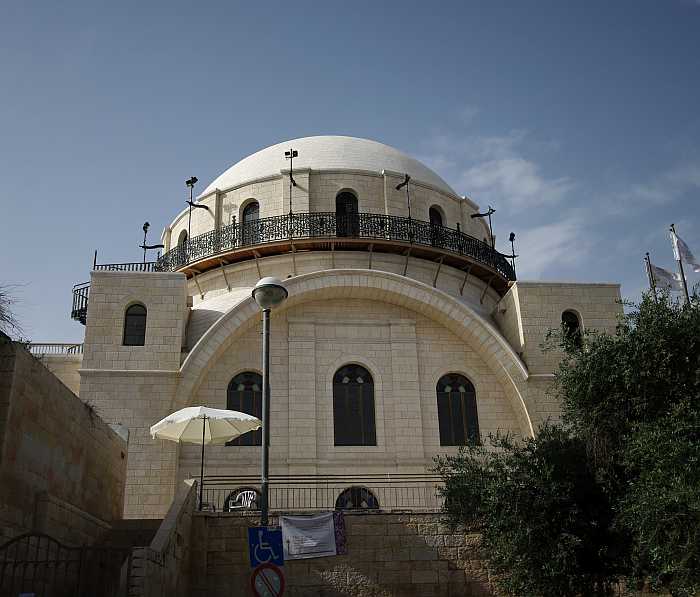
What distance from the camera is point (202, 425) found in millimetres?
15148

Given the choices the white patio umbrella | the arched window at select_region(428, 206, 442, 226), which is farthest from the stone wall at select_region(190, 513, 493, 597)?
the arched window at select_region(428, 206, 442, 226)

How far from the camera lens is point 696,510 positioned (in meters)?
10.8

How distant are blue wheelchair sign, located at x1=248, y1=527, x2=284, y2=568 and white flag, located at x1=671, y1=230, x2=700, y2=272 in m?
16.5

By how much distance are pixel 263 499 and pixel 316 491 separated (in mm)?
7876

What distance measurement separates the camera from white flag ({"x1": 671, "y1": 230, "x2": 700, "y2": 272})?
22.2m

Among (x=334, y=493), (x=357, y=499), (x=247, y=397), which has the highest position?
(x=247, y=397)

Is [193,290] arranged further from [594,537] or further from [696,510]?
[696,510]

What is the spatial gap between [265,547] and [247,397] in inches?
387

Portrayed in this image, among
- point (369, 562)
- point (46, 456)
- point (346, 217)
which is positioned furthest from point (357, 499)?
point (46, 456)

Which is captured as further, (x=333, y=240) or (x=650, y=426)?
(x=333, y=240)

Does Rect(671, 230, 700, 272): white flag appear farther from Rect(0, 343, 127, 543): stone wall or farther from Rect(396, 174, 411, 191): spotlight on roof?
Rect(0, 343, 127, 543): stone wall

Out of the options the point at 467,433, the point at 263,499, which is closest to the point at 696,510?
the point at 263,499

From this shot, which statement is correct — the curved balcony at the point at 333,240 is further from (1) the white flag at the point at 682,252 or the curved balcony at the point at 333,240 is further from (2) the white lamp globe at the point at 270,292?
(2) the white lamp globe at the point at 270,292

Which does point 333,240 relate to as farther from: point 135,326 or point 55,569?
point 55,569
